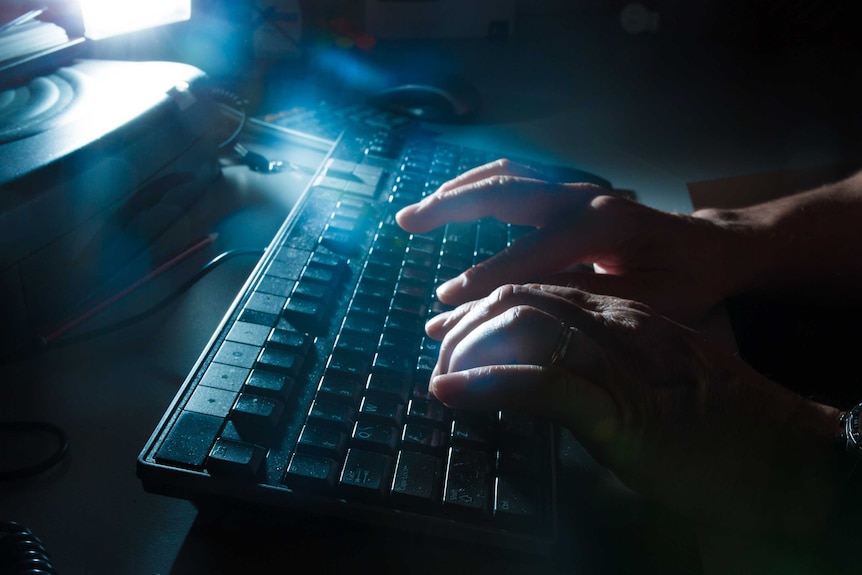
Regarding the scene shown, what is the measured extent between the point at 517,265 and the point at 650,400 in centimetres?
18

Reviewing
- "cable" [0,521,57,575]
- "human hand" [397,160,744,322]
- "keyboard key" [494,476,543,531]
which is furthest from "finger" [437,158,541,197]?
"cable" [0,521,57,575]

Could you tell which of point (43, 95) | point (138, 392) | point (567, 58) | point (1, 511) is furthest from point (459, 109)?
point (1, 511)

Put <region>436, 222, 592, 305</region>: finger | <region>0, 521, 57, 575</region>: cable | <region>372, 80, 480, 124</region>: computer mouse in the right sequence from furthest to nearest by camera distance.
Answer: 1. <region>372, 80, 480, 124</region>: computer mouse
2. <region>436, 222, 592, 305</region>: finger
3. <region>0, 521, 57, 575</region>: cable

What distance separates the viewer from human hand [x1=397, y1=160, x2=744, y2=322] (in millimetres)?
612

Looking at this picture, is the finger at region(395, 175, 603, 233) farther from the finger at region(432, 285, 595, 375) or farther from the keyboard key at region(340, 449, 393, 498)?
the keyboard key at region(340, 449, 393, 498)

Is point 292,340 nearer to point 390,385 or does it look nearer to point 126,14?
point 390,385

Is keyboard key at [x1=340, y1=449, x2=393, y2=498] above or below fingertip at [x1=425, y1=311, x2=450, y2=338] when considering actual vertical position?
below

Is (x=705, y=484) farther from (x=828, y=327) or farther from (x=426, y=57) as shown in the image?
(x=426, y=57)

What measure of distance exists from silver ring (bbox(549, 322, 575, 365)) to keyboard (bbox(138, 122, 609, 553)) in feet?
0.15

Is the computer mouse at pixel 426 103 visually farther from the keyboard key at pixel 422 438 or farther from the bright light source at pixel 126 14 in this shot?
the keyboard key at pixel 422 438

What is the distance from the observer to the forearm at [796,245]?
694 mm

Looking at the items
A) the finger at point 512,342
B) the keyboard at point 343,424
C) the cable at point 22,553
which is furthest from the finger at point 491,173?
the cable at point 22,553

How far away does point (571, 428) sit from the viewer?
1.43 feet

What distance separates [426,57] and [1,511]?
3.42 feet
